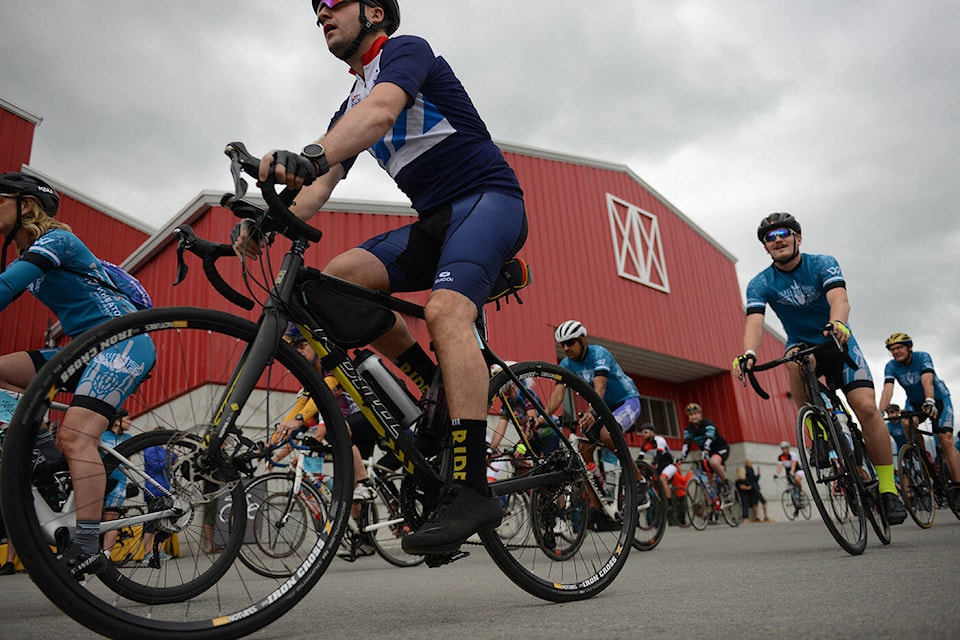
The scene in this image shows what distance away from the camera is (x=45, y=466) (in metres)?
2.02

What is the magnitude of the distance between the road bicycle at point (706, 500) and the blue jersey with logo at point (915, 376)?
5.27 meters

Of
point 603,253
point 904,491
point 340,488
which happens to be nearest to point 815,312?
point 904,491

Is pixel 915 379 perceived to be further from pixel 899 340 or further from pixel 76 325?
pixel 76 325

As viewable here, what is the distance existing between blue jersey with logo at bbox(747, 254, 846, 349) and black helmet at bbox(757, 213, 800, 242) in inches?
8.2

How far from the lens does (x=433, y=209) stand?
264 centimetres

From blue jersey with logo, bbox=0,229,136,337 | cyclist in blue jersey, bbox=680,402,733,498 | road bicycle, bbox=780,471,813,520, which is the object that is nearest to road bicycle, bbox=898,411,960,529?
blue jersey with logo, bbox=0,229,136,337

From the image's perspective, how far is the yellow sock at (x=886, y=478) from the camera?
439cm

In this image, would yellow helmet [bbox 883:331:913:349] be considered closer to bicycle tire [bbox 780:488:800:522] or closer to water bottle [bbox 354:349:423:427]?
water bottle [bbox 354:349:423:427]

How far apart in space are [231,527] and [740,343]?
71.5ft

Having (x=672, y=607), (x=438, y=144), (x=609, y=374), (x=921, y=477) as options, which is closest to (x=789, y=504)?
(x=921, y=477)

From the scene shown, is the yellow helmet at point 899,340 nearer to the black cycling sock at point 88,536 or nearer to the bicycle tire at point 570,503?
the bicycle tire at point 570,503

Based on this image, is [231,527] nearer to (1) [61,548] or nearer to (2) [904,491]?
(1) [61,548]

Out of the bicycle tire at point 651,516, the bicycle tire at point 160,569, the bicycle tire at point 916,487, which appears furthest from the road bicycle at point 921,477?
the bicycle tire at point 160,569

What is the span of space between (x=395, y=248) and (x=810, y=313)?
3351 millimetres
